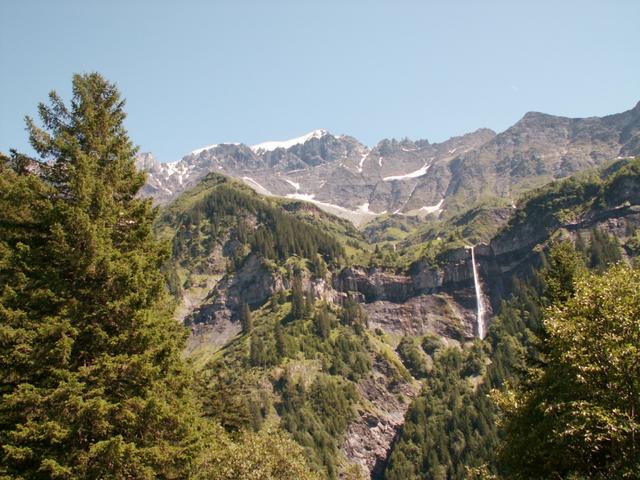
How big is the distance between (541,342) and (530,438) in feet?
42.4

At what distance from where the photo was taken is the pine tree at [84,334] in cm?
1802

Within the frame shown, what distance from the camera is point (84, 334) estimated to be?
20.6 metres

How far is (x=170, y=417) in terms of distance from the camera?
67.9 ft

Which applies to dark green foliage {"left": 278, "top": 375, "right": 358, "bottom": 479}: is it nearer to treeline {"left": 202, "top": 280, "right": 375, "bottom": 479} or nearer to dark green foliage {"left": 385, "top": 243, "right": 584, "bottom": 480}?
treeline {"left": 202, "top": 280, "right": 375, "bottom": 479}

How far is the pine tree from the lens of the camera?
18.0 meters

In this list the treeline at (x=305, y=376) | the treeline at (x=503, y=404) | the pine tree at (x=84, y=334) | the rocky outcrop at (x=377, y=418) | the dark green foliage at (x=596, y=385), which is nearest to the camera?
the pine tree at (x=84, y=334)

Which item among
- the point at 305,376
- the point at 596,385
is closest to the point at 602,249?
the point at 305,376

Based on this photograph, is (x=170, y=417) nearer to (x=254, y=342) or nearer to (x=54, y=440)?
(x=54, y=440)

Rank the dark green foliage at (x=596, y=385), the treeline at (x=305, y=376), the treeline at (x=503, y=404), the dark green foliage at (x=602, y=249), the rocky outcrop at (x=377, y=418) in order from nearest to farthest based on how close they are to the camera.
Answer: the dark green foliage at (x=596, y=385)
the treeline at (x=503, y=404)
the treeline at (x=305, y=376)
the rocky outcrop at (x=377, y=418)
the dark green foliage at (x=602, y=249)

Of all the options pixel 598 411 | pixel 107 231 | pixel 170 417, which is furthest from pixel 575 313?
pixel 107 231

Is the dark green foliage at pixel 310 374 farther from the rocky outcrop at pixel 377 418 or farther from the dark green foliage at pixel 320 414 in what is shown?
the rocky outcrop at pixel 377 418

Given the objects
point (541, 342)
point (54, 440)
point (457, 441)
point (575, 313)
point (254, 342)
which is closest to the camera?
point (54, 440)

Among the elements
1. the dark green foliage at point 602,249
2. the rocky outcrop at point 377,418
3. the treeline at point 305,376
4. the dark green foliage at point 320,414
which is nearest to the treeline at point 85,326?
the treeline at point 305,376

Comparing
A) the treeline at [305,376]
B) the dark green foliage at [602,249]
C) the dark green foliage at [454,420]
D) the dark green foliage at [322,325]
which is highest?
the dark green foliage at [602,249]
